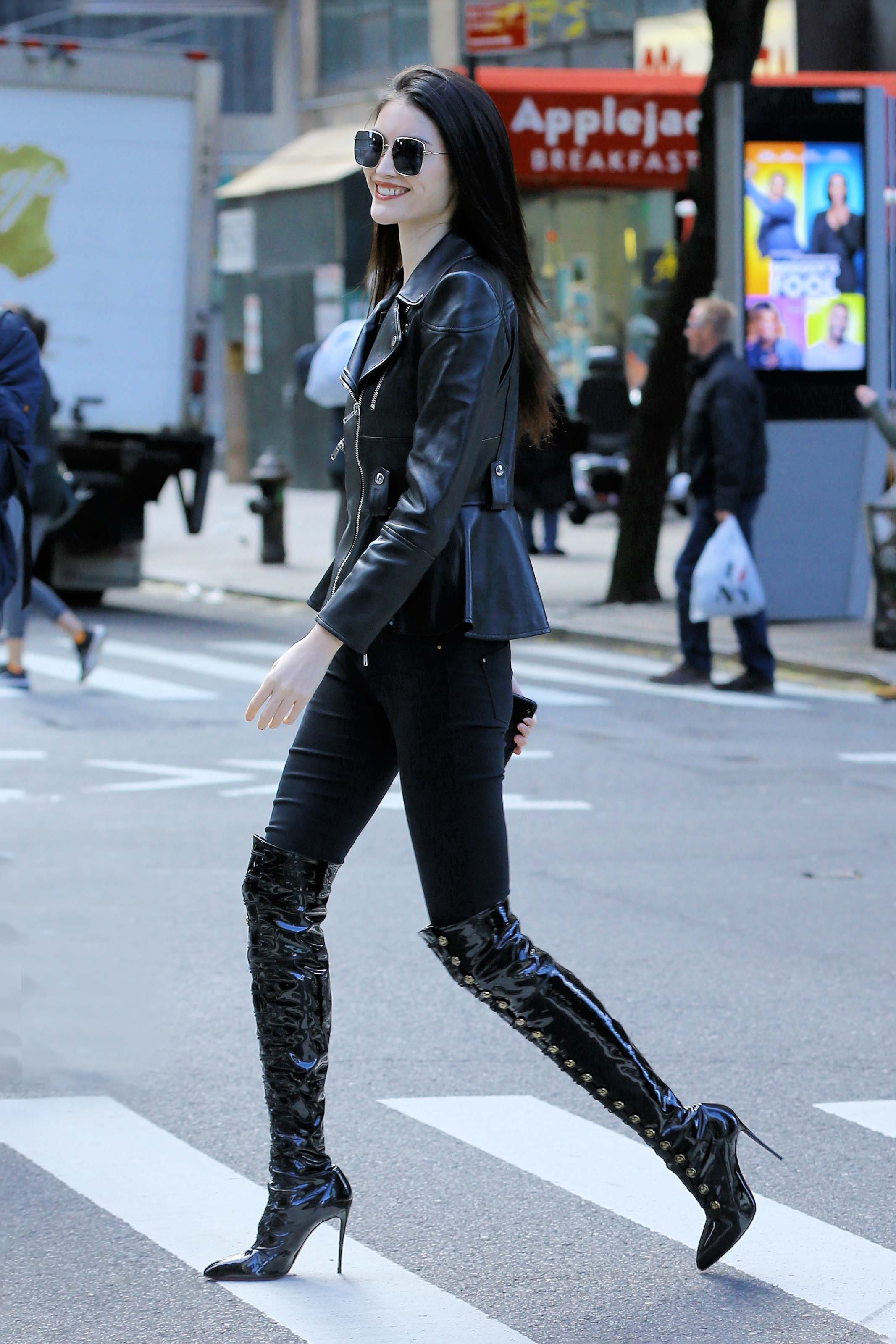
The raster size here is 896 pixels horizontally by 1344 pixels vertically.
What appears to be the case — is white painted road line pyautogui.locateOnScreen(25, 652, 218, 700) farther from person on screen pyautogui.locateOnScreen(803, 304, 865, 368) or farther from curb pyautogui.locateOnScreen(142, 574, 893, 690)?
person on screen pyautogui.locateOnScreen(803, 304, 865, 368)

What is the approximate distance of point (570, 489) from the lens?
64.7ft

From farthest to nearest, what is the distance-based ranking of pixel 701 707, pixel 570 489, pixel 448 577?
pixel 570 489 < pixel 701 707 < pixel 448 577

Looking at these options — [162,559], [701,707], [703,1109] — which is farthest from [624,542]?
[703,1109]

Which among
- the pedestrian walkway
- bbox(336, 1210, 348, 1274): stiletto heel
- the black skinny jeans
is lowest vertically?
the pedestrian walkway

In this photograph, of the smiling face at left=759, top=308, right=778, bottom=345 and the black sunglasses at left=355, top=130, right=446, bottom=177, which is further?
the smiling face at left=759, top=308, right=778, bottom=345

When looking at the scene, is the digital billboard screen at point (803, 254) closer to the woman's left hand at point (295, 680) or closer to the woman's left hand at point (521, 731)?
the woman's left hand at point (521, 731)

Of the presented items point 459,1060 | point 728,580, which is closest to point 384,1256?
point 459,1060

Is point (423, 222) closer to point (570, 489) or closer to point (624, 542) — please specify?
point (624, 542)

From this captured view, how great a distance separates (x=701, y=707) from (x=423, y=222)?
802cm

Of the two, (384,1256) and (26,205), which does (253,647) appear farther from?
(384,1256)

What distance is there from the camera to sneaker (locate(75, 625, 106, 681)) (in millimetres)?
12047

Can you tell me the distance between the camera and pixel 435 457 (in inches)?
136

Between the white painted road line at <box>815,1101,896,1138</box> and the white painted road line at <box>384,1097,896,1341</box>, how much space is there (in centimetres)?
48

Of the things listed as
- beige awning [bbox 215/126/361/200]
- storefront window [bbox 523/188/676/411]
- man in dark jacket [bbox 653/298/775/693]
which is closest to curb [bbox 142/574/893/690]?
man in dark jacket [bbox 653/298/775/693]
